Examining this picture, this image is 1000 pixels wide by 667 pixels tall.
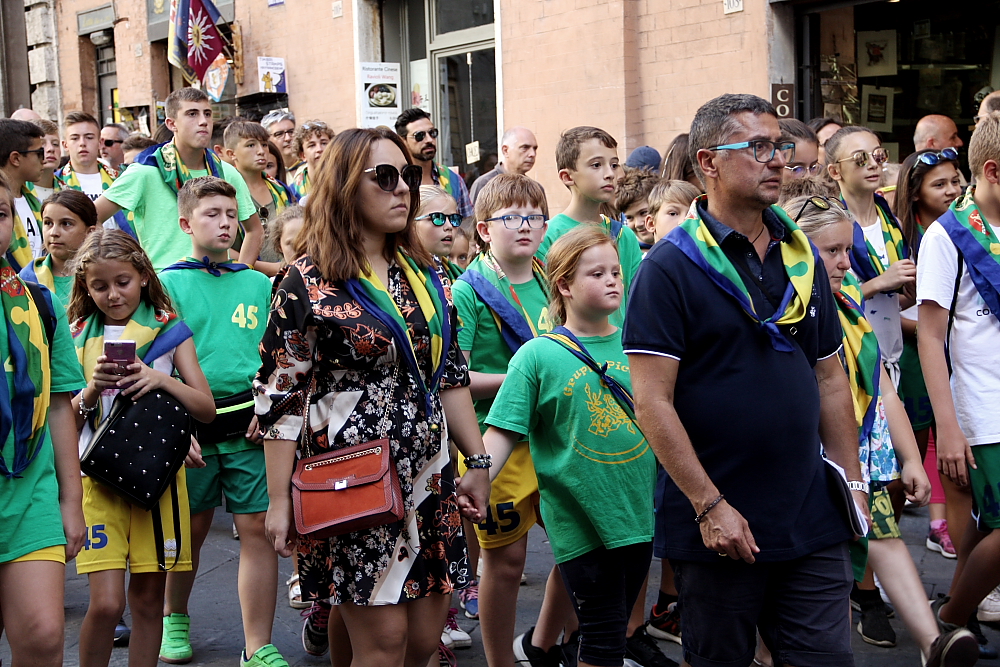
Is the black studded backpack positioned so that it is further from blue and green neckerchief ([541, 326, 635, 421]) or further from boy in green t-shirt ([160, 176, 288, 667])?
blue and green neckerchief ([541, 326, 635, 421])

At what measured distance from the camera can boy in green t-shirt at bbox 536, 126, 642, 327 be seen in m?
5.00

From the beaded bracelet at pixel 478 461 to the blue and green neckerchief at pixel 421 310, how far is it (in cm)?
19

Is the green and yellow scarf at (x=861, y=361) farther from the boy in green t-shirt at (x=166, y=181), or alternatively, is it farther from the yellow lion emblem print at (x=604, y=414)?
the boy in green t-shirt at (x=166, y=181)

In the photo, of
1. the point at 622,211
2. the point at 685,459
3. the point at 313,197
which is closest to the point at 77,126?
the point at 622,211


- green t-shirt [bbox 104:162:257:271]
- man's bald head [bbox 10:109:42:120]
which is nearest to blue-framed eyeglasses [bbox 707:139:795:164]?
green t-shirt [bbox 104:162:257:271]

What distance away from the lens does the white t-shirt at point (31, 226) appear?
6.70m

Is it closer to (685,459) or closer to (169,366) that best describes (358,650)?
(685,459)

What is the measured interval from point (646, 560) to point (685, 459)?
3.47 feet

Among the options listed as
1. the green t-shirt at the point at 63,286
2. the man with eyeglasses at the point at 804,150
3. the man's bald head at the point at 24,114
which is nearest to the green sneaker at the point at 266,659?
the green t-shirt at the point at 63,286

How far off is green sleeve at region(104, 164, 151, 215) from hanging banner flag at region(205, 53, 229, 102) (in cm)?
968

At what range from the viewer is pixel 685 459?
2.82 m

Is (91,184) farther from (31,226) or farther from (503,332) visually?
(503,332)

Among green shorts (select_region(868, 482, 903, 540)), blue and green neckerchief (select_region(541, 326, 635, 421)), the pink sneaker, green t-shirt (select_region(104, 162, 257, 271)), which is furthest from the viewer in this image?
green t-shirt (select_region(104, 162, 257, 271))

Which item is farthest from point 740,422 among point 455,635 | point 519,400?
point 455,635
